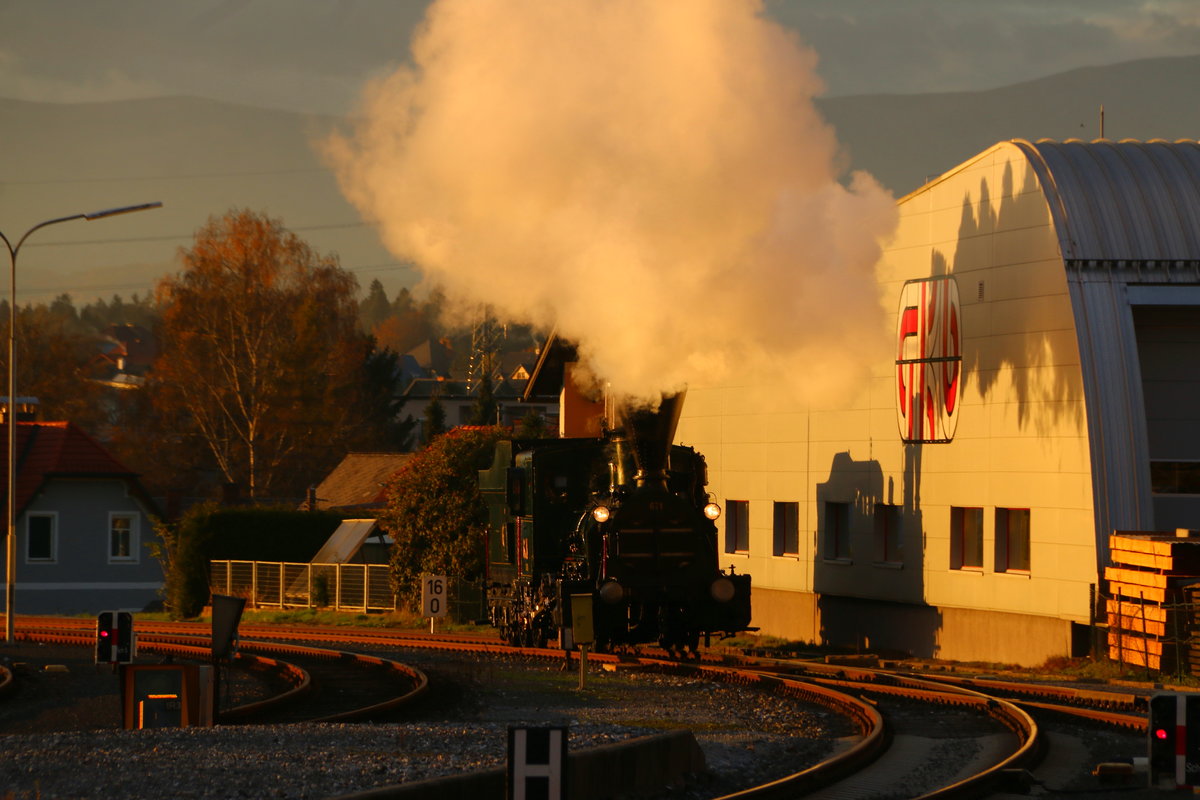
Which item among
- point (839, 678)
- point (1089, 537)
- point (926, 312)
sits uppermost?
point (926, 312)

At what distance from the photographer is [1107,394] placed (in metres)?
22.8

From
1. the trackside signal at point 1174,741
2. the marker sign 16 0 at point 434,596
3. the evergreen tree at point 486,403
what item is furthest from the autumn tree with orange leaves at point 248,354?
the trackside signal at point 1174,741

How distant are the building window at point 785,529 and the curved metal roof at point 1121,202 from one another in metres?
9.34

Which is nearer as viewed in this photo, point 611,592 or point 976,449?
point 611,592

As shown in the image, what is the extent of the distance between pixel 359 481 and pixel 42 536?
50.0ft

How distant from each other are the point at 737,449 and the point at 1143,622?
12.3m

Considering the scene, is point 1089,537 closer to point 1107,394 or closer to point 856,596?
point 1107,394

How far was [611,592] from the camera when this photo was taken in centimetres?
2033

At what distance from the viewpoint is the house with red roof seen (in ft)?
178

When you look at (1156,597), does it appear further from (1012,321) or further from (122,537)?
Answer: (122,537)

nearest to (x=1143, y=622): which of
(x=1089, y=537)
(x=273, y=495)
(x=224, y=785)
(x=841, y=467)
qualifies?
(x=1089, y=537)

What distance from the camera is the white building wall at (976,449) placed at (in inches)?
921

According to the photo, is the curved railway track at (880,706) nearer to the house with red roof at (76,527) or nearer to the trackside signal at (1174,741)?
the trackside signal at (1174,741)

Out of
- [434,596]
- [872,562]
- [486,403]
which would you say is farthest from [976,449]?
[486,403]
